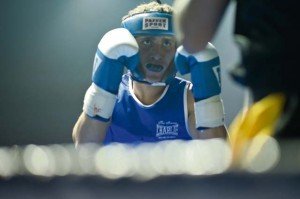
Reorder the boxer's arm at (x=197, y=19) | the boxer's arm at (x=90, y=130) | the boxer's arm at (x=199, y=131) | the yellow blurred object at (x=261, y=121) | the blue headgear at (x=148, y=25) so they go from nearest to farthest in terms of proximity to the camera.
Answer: the yellow blurred object at (x=261, y=121)
the boxer's arm at (x=197, y=19)
the boxer's arm at (x=199, y=131)
the boxer's arm at (x=90, y=130)
the blue headgear at (x=148, y=25)

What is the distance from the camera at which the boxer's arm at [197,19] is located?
484 mm

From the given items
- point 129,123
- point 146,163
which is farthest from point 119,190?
point 129,123

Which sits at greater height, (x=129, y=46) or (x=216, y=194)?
(x=129, y=46)

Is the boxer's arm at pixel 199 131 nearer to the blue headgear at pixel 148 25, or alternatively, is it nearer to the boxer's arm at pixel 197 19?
the blue headgear at pixel 148 25

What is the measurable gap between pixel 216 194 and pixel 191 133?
1.44 meters

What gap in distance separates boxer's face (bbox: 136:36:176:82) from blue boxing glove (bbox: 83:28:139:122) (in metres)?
0.18

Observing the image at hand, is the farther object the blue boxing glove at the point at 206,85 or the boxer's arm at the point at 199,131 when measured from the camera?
the boxer's arm at the point at 199,131

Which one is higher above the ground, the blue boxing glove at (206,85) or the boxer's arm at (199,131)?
the blue boxing glove at (206,85)

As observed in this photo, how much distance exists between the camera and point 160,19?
154cm

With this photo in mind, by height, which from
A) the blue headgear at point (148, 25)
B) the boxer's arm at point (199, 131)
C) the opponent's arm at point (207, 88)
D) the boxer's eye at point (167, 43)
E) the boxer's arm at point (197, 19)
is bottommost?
the boxer's arm at point (199, 131)


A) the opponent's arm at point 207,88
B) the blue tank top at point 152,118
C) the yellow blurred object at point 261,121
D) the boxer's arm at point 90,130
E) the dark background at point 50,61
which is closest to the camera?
the yellow blurred object at point 261,121

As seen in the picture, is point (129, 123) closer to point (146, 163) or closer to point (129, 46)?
point (129, 46)

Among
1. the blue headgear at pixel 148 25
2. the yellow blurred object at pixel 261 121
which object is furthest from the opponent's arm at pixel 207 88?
the yellow blurred object at pixel 261 121

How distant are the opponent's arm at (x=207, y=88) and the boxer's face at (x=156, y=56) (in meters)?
0.31
